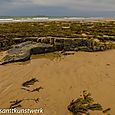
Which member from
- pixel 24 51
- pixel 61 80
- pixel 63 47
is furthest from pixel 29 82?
pixel 63 47

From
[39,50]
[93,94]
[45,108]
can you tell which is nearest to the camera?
[45,108]

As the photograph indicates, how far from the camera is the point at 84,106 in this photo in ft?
17.5

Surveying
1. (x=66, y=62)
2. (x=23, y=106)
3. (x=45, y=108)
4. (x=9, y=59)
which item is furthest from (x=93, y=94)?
(x=9, y=59)

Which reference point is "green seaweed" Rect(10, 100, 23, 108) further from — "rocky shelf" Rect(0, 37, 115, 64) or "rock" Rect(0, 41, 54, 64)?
"rocky shelf" Rect(0, 37, 115, 64)

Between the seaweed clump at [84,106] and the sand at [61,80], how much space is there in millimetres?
117

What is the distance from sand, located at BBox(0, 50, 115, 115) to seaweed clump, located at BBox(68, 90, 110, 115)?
0.38 ft

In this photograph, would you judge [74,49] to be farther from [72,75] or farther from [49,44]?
[72,75]

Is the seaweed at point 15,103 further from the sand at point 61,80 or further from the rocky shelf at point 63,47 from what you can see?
the rocky shelf at point 63,47

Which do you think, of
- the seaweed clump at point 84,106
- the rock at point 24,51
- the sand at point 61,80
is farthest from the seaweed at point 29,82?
the rock at point 24,51

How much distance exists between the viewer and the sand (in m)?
5.54

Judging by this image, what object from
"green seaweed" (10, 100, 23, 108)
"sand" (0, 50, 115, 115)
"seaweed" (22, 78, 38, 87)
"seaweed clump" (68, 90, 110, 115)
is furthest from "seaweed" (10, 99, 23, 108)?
"seaweed clump" (68, 90, 110, 115)

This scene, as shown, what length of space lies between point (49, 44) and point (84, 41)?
1.48 meters

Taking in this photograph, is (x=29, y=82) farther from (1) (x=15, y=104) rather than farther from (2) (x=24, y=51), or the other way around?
(2) (x=24, y=51)

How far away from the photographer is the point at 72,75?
717 centimetres
